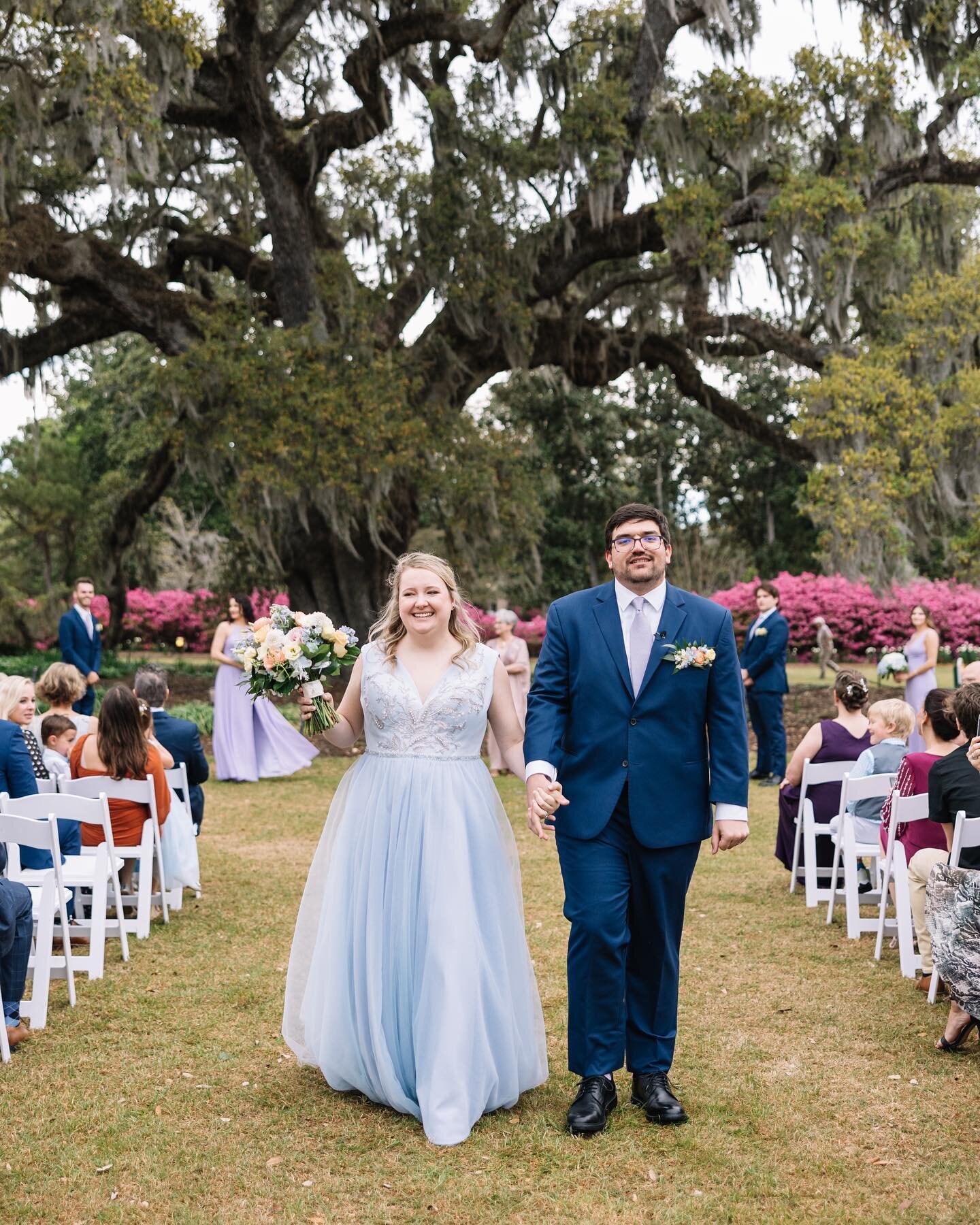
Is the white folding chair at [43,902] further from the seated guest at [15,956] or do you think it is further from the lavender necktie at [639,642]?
the lavender necktie at [639,642]

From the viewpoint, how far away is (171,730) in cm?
747

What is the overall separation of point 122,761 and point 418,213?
10.4 m

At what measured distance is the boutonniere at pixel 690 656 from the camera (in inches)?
148

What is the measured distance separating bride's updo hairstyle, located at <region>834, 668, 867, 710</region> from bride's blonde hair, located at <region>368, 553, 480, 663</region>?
3.37 meters

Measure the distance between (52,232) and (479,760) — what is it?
12.3 m

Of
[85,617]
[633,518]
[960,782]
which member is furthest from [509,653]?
[633,518]

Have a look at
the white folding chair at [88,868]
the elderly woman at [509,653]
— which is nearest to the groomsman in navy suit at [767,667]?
the elderly woman at [509,653]

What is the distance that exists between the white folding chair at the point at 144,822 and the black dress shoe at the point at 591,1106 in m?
2.97

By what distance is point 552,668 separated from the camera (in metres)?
3.89

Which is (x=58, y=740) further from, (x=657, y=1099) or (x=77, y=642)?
(x=77, y=642)

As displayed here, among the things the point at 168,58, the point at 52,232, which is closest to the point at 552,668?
the point at 168,58

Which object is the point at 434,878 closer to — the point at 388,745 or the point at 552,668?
the point at 388,745

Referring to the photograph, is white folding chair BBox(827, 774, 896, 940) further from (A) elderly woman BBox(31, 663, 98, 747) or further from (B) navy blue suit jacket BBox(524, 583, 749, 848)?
(A) elderly woman BBox(31, 663, 98, 747)

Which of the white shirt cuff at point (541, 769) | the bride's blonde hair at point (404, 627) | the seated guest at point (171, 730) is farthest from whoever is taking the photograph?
the seated guest at point (171, 730)
